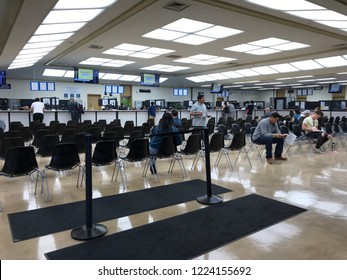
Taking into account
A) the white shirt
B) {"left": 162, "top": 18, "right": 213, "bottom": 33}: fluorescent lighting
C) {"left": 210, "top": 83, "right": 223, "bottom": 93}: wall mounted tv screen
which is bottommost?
the white shirt

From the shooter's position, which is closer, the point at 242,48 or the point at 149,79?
the point at 242,48

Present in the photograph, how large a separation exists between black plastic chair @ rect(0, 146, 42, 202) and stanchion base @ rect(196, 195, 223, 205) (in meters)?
2.24

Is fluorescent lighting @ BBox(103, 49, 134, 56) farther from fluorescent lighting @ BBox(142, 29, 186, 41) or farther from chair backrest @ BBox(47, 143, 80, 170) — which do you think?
chair backrest @ BBox(47, 143, 80, 170)

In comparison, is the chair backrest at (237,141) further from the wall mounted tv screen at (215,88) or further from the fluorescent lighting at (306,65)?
the wall mounted tv screen at (215,88)

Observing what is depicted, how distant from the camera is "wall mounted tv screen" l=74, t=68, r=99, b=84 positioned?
489 inches

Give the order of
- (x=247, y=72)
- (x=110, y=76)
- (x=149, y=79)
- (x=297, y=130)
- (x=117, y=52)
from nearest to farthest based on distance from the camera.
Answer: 1. (x=297, y=130)
2. (x=117, y=52)
3. (x=149, y=79)
4. (x=247, y=72)
5. (x=110, y=76)

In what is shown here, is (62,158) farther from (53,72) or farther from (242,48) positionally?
(53,72)

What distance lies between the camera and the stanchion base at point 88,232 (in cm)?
278

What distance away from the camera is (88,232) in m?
2.85

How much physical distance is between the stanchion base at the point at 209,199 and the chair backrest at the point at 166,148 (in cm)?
134

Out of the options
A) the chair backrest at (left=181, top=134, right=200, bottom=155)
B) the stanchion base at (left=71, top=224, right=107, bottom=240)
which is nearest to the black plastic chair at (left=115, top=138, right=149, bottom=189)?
the chair backrest at (left=181, top=134, right=200, bottom=155)

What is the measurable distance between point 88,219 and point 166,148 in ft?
7.74

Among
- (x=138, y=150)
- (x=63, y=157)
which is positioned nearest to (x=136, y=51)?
(x=138, y=150)
